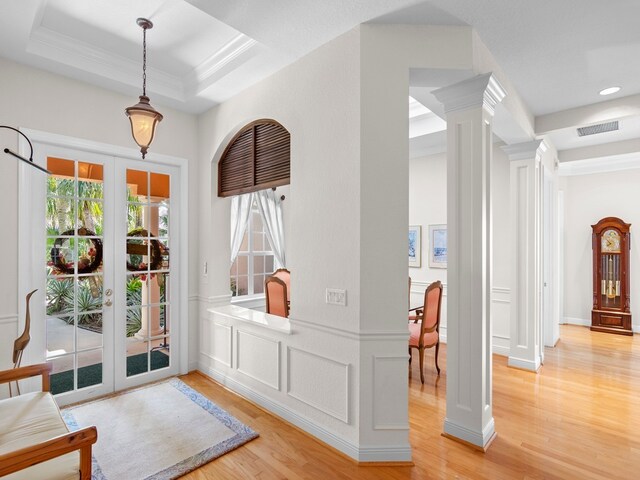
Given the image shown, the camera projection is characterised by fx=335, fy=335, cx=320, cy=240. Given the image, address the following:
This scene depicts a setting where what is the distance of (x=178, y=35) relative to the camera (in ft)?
9.12

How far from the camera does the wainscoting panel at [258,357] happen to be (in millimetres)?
2957

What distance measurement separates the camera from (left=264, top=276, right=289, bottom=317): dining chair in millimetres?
3978

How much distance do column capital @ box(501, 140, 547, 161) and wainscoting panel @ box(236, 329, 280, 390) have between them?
11.9 ft

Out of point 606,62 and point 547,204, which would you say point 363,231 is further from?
point 547,204

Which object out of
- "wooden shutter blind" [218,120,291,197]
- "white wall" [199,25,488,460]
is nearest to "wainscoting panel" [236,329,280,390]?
"white wall" [199,25,488,460]

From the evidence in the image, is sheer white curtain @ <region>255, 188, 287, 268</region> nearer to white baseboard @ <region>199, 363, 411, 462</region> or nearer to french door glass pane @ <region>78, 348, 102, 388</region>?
white baseboard @ <region>199, 363, 411, 462</region>

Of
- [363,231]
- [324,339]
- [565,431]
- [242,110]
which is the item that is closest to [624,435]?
[565,431]

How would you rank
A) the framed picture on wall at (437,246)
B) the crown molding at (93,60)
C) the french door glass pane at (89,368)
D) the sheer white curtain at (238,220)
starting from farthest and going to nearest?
1. the sheer white curtain at (238,220)
2. the framed picture on wall at (437,246)
3. the french door glass pane at (89,368)
4. the crown molding at (93,60)

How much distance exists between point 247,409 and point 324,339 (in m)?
1.16

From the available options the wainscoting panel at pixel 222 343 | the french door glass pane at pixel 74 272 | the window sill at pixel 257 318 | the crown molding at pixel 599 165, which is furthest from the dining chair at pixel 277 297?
the crown molding at pixel 599 165

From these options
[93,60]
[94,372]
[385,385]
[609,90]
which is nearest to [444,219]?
[609,90]

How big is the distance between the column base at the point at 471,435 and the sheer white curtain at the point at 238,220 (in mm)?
3815

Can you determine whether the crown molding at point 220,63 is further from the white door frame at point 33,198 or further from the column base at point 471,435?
the column base at point 471,435

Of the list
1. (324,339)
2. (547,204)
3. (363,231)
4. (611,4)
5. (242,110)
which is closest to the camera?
(611,4)
